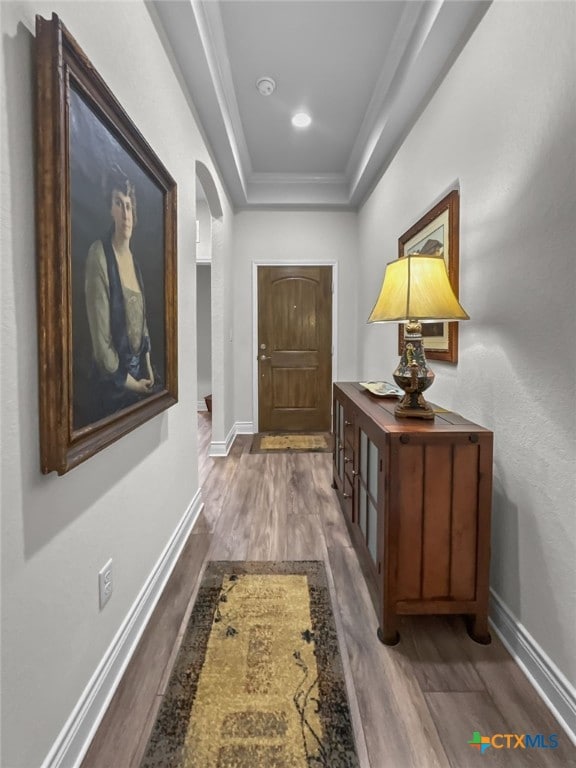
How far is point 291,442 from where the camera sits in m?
4.03

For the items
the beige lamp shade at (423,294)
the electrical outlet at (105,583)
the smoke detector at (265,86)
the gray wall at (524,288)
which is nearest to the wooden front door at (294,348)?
the smoke detector at (265,86)

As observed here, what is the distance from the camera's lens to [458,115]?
1.78m

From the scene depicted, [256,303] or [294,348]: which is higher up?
[256,303]

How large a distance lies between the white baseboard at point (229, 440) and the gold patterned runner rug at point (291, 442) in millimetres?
150

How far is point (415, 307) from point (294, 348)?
297 cm

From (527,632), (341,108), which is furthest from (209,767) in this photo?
(341,108)

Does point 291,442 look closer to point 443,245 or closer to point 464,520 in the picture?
point 443,245

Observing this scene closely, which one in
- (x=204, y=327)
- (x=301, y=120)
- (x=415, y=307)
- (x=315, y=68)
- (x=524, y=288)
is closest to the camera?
(x=524, y=288)

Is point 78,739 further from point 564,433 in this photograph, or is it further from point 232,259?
point 232,259

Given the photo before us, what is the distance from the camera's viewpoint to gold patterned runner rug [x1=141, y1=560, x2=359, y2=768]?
102cm

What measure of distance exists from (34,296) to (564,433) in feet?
4.86

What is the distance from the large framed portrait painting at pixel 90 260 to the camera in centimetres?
85

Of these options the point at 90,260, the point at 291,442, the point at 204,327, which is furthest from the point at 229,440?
the point at 90,260

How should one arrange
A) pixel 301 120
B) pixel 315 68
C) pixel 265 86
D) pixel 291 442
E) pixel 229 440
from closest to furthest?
pixel 315 68 → pixel 265 86 → pixel 301 120 → pixel 229 440 → pixel 291 442
